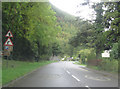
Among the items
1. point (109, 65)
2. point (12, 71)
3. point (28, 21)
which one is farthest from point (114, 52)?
point (12, 71)

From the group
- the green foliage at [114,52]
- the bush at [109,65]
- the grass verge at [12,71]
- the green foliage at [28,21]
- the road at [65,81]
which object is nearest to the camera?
the road at [65,81]

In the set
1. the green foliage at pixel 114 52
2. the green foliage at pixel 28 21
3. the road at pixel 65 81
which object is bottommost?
the road at pixel 65 81

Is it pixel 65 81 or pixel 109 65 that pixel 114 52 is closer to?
pixel 109 65

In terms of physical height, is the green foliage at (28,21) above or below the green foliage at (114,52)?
above

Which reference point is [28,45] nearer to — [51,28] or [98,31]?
[51,28]

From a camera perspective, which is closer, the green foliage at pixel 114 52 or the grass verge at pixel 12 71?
the grass verge at pixel 12 71

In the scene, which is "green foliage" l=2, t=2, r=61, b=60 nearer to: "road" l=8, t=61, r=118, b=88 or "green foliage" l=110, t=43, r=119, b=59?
"road" l=8, t=61, r=118, b=88

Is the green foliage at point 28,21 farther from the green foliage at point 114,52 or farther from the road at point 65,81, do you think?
the green foliage at point 114,52

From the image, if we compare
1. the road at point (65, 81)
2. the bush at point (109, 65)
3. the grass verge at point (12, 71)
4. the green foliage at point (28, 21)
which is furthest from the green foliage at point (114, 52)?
the grass verge at point (12, 71)

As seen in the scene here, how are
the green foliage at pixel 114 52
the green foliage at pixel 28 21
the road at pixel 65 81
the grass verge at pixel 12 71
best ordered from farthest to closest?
the green foliage at pixel 114 52, the green foliage at pixel 28 21, the grass verge at pixel 12 71, the road at pixel 65 81

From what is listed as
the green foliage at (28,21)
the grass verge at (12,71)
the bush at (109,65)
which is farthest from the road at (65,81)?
the green foliage at (28,21)

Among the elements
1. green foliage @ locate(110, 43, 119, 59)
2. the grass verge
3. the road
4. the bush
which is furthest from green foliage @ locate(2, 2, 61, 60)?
green foliage @ locate(110, 43, 119, 59)

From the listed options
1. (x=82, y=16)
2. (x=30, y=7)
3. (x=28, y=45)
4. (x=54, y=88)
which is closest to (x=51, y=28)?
(x=82, y=16)

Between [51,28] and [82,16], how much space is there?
230 inches
